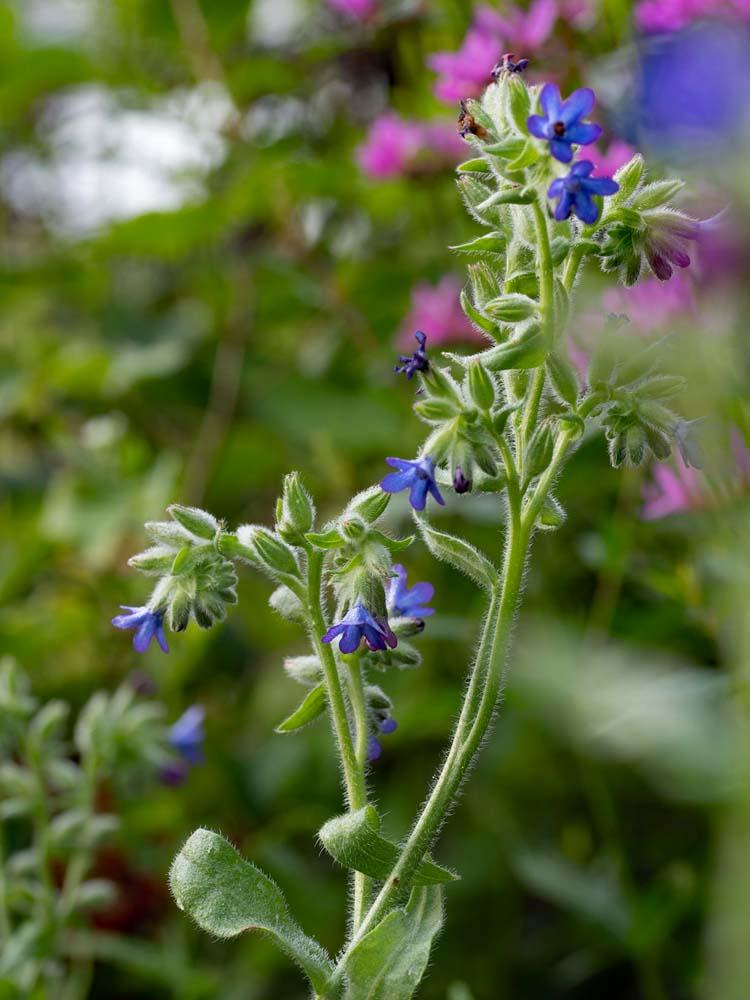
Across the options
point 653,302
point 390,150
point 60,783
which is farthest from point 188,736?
point 390,150

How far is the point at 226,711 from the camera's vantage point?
8.96ft

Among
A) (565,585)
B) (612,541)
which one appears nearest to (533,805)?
(565,585)

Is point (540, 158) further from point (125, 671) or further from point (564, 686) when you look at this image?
point (125, 671)

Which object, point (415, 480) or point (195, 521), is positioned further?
point (195, 521)

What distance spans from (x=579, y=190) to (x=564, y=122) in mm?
82

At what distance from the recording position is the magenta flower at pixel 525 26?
2.19 metres

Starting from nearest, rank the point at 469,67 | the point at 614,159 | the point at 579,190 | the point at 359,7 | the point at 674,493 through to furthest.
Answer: the point at 579,190 < the point at 674,493 < the point at 614,159 < the point at 469,67 < the point at 359,7

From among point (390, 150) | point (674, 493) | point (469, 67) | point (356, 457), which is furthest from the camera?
point (356, 457)

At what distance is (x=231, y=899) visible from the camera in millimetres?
996

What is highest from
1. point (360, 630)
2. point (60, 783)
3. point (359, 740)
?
point (360, 630)

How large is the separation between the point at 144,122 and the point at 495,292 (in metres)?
2.51

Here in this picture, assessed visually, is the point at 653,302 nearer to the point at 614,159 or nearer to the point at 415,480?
the point at 614,159

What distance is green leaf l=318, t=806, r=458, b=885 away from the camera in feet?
3.04

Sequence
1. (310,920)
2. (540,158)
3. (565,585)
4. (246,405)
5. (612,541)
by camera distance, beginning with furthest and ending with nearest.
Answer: (246,405), (565,585), (310,920), (612,541), (540,158)
